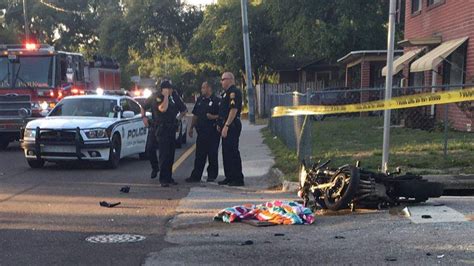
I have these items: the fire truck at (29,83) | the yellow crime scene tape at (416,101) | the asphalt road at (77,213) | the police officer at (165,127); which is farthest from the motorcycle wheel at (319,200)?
the fire truck at (29,83)

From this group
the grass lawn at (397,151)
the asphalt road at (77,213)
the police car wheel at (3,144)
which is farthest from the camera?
the police car wheel at (3,144)

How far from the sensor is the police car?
10.6m

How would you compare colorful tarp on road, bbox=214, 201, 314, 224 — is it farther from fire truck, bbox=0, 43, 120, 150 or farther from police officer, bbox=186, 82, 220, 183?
fire truck, bbox=0, 43, 120, 150

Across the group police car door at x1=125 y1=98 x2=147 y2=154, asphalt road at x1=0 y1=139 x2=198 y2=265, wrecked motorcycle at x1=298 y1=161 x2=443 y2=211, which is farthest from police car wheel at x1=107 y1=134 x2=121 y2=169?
wrecked motorcycle at x1=298 y1=161 x2=443 y2=211

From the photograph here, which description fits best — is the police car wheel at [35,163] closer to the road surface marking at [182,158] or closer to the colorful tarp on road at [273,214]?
the road surface marking at [182,158]

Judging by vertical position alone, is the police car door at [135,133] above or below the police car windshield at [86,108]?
below

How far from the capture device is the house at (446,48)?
14.1m

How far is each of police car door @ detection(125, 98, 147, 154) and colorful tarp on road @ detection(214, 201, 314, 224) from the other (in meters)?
5.81

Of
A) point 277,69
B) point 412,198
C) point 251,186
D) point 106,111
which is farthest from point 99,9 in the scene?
point 412,198

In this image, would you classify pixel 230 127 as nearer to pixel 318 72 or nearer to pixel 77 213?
pixel 77 213

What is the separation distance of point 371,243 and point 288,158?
6395 mm

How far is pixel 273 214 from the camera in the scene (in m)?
6.34

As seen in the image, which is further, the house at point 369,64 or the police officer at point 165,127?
the house at point 369,64

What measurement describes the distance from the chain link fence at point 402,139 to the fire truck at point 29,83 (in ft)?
20.6
